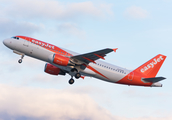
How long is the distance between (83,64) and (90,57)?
1923mm

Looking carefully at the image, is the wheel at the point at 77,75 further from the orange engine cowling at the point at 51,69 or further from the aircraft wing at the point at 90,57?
the orange engine cowling at the point at 51,69

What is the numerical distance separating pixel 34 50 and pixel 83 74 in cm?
821

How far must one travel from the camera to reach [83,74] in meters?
41.2

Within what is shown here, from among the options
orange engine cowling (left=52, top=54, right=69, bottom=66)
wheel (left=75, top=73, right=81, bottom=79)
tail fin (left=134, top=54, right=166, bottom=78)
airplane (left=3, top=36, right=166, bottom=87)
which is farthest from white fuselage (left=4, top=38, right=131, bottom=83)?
tail fin (left=134, top=54, right=166, bottom=78)

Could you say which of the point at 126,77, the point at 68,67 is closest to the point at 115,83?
the point at 126,77

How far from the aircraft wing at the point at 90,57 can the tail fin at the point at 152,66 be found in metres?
8.85

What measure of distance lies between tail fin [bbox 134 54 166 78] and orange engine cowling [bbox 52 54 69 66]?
1234cm

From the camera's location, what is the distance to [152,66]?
44.5 metres

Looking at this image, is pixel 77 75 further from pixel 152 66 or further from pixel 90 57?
pixel 152 66

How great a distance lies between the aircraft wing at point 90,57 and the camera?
119 feet

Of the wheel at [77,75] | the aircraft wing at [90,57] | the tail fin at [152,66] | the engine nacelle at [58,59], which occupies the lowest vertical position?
the wheel at [77,75]

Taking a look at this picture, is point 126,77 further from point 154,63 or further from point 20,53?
point 20,53

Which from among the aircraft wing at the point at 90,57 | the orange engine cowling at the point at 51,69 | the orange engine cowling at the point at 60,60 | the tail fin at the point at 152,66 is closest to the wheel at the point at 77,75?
the aircraft wing at the point at 90,57

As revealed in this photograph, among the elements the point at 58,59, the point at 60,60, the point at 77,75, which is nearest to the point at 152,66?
the point at 77,75
